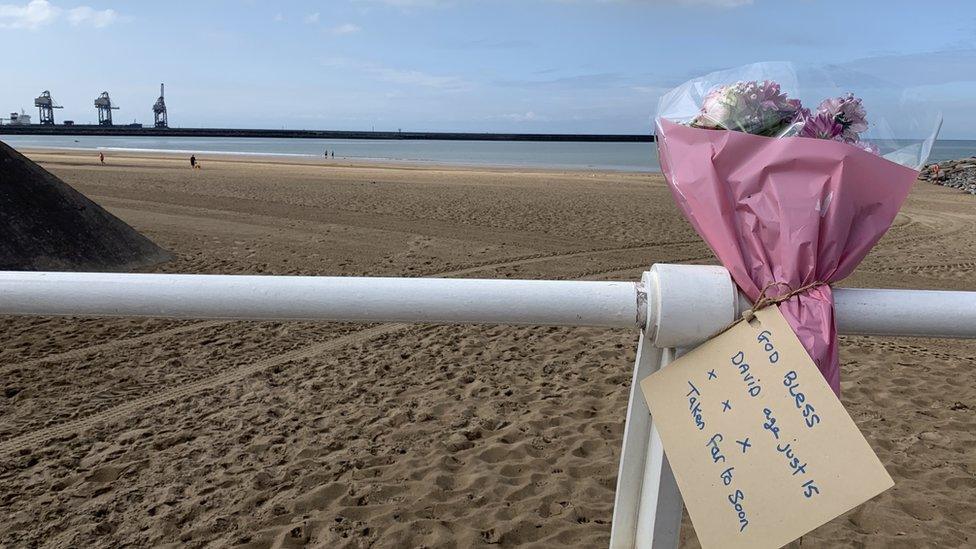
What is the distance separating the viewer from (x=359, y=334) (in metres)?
6.16

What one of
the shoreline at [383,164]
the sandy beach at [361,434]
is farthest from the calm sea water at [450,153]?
the sandy beach at [361,434]

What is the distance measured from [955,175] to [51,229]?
3168cm

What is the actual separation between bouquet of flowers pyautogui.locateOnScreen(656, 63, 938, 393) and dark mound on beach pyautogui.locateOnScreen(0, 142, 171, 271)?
23.9 feet

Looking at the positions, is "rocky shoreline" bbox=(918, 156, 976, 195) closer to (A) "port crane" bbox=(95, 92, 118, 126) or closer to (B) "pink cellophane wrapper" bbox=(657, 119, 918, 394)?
(B) "pink cellophane wrapper" bbox=(657, 119, 918, 394)

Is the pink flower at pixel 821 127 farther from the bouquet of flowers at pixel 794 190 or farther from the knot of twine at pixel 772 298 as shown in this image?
the knot of twine at pixel 772 298

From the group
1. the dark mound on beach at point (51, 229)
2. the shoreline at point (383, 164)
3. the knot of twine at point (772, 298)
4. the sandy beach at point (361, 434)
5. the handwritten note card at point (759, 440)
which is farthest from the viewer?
the shoreline at point (383, 164)

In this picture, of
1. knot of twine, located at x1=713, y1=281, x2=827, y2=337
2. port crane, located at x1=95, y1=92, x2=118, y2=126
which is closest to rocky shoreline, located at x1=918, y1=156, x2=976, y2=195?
knot of twine, located at x1=713, y1=281, x2=827, y2=337

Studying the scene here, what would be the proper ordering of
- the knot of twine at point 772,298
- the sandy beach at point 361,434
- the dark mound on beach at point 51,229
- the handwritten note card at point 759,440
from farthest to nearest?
the dark mound on beach at point 51,229 < the sandy beach at point 361,434 < the knot of twine at point 772,298 < the handwritten note card at point 759,440

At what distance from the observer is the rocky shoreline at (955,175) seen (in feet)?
88.1

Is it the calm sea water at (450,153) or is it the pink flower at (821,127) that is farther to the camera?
the calm sea water at (450,153)

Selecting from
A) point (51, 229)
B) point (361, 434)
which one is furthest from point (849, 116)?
point (51, 229)

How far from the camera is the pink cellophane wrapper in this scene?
3.71 ft

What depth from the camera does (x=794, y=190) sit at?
1.14 meters

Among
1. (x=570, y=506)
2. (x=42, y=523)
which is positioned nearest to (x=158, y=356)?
(x=42, y=523)
